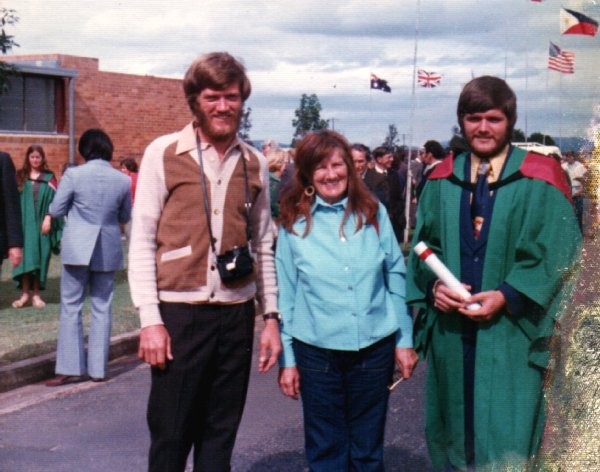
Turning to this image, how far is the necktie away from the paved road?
7.33 feet

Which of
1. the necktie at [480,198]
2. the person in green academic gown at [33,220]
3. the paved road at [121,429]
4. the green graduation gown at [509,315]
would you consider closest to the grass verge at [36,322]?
the person in green academic gown at [33,220]

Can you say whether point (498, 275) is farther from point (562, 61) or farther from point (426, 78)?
point (426, 78)

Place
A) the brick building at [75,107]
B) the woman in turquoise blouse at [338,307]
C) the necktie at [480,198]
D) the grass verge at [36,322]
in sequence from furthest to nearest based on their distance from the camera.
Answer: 1. the brick building at [75,107]
2. the grass verge at [36,322]
3. the woman in turquoise blouse at [338,307]
4. the necktie at [480,198]

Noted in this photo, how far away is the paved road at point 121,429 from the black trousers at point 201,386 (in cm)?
168

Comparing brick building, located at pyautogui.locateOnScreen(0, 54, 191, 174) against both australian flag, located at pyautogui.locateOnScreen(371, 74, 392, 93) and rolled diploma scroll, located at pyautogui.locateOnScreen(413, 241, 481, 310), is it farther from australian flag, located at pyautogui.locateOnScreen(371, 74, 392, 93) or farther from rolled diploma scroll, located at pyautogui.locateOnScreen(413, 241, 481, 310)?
rolled diploma scroll, located at pyautogui.locateOnScreen(413, 241, 481, 310)

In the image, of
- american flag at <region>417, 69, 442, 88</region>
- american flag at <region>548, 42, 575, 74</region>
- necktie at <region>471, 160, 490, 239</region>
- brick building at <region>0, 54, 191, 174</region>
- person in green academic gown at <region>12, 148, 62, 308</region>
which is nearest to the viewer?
american flag at <region>548, 42, 575, 74</region>

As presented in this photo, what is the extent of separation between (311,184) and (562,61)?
3.86 ft

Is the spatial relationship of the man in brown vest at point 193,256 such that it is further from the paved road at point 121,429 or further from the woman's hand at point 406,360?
the paved road at point 121,429

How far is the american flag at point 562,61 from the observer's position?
3.58 m

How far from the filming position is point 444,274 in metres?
3.78

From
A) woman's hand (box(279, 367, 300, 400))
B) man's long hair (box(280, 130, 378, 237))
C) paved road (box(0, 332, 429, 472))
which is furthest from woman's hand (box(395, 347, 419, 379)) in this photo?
paved road (box(0, 332, 429, 472))

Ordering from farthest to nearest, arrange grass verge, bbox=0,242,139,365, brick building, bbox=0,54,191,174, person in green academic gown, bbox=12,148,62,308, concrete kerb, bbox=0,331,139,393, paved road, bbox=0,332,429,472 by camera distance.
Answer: brick building, bbox=0,54,191,174 → person in green academic gown, bbox=12,148,62,308 → grass verge, bbox=0,242,139,365 → concrete kerb, bbox=0,331,139,393 → paved road, bbox=0,332,429,472

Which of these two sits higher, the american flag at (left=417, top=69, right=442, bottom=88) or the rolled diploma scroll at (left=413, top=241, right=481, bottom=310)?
the american flag at (left=417, top=69, right=442, bottom=88)

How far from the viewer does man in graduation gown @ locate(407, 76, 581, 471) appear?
3725 millimetres
